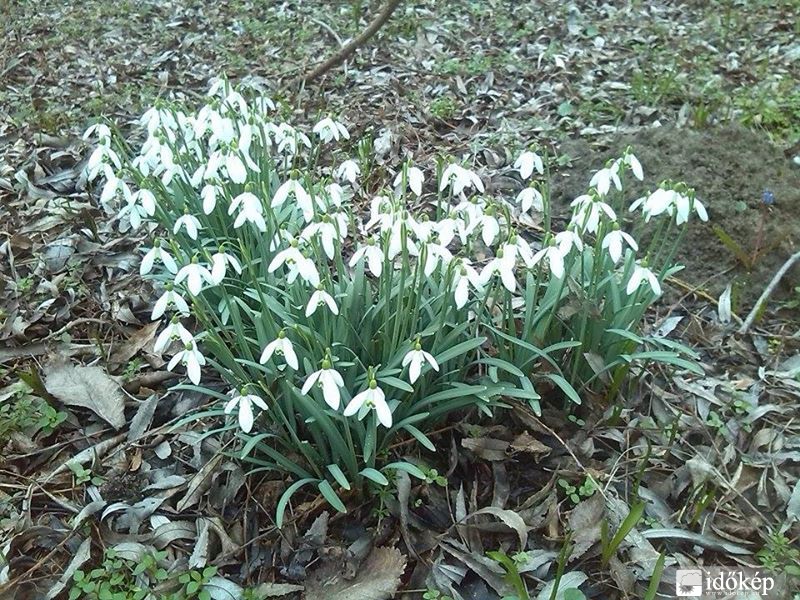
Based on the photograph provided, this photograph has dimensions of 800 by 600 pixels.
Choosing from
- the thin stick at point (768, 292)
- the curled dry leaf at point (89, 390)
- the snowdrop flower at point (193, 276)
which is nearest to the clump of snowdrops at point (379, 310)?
the snowdrop flower at point (193, 276)

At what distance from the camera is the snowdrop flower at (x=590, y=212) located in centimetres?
183

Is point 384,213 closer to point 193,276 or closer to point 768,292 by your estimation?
point 193,276

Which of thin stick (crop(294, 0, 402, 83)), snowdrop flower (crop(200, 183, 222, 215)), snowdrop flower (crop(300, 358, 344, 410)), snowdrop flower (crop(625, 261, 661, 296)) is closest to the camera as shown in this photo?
snowdrop flower (crop(300, 358, 344, 410))

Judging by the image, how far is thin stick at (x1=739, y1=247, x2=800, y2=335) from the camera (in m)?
2.56

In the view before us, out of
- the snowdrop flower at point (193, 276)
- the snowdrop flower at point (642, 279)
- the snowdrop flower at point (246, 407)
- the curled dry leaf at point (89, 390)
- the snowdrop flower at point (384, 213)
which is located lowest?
the curled dry leaf at point (89, 390)

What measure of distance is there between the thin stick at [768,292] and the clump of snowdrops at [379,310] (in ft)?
1.64

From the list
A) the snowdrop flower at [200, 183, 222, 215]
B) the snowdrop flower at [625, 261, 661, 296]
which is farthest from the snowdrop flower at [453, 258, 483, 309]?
the snowdrop flower at [200, 183, 222, 215]

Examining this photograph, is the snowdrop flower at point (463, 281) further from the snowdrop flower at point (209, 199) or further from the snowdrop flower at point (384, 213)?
the snowdrop flower at point (209, 199)

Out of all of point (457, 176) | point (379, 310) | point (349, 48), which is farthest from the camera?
point (349, 48)

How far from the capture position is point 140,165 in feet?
7.36

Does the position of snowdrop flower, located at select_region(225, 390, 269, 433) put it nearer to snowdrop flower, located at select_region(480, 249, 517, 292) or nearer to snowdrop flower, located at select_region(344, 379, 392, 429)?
snowdrop flower, located at select_region(344, 379, 392, 429)

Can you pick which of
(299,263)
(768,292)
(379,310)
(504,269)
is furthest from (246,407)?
(768,292)

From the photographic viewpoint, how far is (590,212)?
5.99ft

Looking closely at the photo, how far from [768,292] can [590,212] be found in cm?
119
